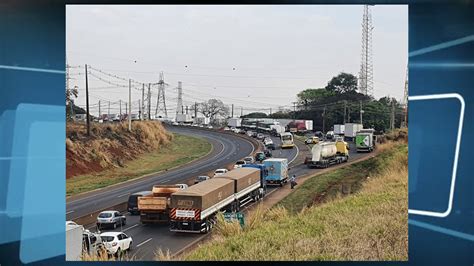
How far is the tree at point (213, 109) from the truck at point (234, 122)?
0.31 feet

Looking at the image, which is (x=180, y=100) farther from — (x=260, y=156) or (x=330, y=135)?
(x=330, y=135)

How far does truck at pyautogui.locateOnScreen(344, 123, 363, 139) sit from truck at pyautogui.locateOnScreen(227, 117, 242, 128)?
109 cm

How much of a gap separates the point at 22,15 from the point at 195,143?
79.4 inches

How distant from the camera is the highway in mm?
5133

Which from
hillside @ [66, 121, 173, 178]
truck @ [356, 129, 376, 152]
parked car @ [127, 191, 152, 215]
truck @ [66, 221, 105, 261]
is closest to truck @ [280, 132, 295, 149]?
truck @ [356, 129, 376, 152]

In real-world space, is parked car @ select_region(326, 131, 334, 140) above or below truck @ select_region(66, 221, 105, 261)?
above

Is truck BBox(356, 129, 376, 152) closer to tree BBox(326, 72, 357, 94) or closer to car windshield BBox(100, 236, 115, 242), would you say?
tree BBox(326, 72, 357, 94)

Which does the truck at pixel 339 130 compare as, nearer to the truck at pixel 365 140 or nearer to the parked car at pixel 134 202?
the truck at pixel 365 140

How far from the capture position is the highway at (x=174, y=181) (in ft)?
16.8

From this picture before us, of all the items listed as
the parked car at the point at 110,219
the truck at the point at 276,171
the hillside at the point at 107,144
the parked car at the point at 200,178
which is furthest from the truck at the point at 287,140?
the parked car at the point at 110,219

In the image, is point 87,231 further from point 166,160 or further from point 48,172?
point 166,160

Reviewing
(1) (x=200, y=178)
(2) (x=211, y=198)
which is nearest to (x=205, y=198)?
(2) (x=211, y=198)

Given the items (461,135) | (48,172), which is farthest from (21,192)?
(461,135)

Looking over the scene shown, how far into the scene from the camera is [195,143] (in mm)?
5879
